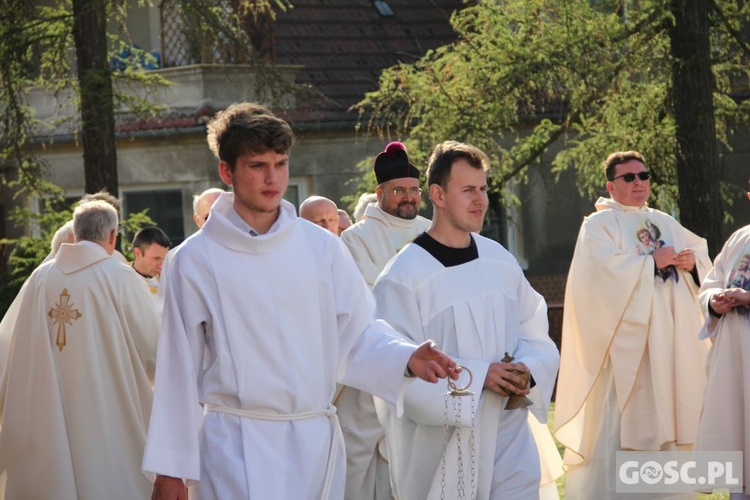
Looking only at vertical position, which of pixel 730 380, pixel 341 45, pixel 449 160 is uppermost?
pixel 341 45

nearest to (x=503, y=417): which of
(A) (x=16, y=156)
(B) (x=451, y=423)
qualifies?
(B) (x=451, y=423)

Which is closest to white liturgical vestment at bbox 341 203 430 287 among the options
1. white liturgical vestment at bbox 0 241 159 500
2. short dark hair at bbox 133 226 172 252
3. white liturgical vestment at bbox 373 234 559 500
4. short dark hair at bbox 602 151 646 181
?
white liturgical vestment at bbox 0 241 159 500

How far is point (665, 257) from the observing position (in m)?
9.73

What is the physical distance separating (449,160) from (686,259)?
382cm

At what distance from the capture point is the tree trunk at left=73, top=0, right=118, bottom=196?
13.6 metres

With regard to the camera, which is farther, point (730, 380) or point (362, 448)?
point (730, 380)

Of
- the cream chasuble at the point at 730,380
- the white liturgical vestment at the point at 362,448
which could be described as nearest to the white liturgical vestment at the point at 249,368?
the white liturgical vestment at the point at 362,448

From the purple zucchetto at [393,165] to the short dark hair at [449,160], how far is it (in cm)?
217

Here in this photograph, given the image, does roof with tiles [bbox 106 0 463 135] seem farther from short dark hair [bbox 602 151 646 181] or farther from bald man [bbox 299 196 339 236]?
bald man [bbox 299 196 339 236]

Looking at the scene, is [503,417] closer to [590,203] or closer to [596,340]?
[596,340]

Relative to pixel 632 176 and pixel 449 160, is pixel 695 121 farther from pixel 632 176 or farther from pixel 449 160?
pixel 449 160

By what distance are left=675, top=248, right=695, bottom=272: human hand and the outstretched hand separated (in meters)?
4.87

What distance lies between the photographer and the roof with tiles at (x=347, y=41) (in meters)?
21.7

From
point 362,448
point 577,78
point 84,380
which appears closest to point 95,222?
point 84,380
